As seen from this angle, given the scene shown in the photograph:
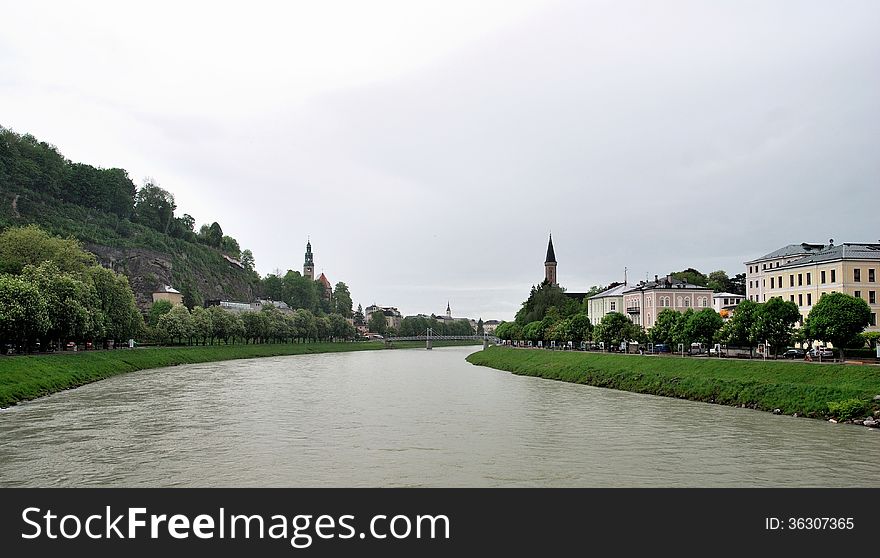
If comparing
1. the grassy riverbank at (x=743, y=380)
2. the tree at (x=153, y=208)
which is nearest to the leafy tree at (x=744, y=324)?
the grassy riverbank at (x=743, y=380)

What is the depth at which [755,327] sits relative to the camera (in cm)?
4803

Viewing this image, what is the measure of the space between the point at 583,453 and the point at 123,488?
1370 centimetres

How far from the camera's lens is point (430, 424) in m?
30.4

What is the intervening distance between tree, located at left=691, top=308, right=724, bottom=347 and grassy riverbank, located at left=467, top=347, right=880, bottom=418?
4.55 metres

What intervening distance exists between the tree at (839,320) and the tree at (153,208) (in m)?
151

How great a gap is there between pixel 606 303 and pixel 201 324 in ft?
209

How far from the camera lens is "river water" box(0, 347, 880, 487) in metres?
19.3

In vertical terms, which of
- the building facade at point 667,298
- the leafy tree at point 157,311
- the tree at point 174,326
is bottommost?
the tree at point 174,326

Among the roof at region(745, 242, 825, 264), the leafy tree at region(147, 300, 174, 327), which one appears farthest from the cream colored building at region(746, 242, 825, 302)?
the leafy tree at region(147, 300, 174, 327)

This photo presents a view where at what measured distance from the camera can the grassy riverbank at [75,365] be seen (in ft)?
130

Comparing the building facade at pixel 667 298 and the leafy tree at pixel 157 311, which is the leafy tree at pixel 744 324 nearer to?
the building facade at pixel 667 298

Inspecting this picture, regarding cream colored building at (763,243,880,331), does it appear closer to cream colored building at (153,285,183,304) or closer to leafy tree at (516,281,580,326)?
leafy tree at (516,281,580,326)

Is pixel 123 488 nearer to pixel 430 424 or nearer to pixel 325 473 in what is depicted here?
pixel 325 473

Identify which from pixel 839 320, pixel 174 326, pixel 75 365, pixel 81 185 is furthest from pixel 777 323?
pixel 81 185
